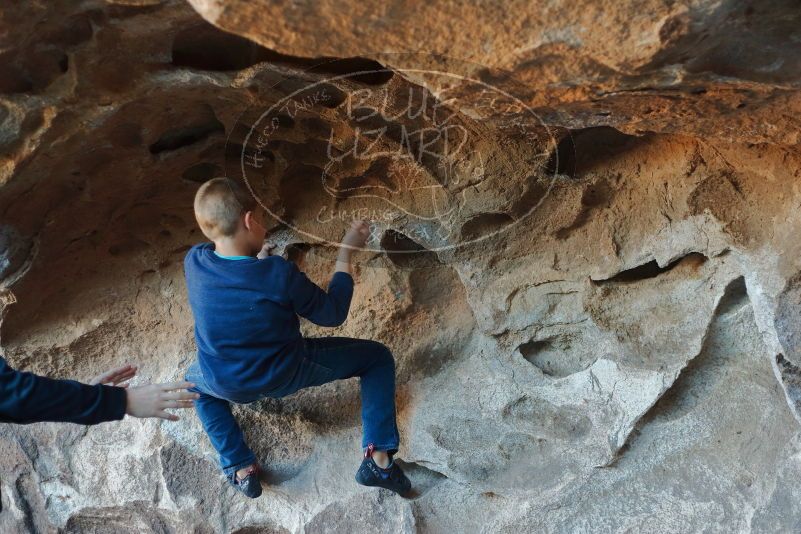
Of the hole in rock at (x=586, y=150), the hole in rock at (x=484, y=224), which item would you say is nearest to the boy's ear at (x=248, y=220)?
the hole in rock at (x=484, y=224)

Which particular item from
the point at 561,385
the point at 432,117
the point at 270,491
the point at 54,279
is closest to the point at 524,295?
the point at 561,385

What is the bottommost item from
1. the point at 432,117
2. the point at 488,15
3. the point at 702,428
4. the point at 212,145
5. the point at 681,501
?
the point at 681,501

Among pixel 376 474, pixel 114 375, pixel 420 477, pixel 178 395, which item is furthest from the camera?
pixel 420 477

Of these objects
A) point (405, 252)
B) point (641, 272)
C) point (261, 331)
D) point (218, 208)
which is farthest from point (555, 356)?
point (218, 208)

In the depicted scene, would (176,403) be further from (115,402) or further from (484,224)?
(484,224)

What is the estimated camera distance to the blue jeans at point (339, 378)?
4.84ft

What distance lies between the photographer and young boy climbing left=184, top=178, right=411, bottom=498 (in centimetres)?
129

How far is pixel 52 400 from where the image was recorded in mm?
1163

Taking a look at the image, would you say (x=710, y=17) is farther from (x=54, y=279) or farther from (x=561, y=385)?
(x=54, y=279)

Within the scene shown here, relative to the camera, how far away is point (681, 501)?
1.39m

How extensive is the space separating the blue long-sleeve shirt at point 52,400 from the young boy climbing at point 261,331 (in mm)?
217

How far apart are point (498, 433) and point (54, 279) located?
107 centimetres

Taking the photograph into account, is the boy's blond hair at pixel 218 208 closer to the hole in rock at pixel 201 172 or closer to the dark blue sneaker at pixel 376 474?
the hole in rock at pixel 201 172

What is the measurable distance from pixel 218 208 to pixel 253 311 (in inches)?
7.9
